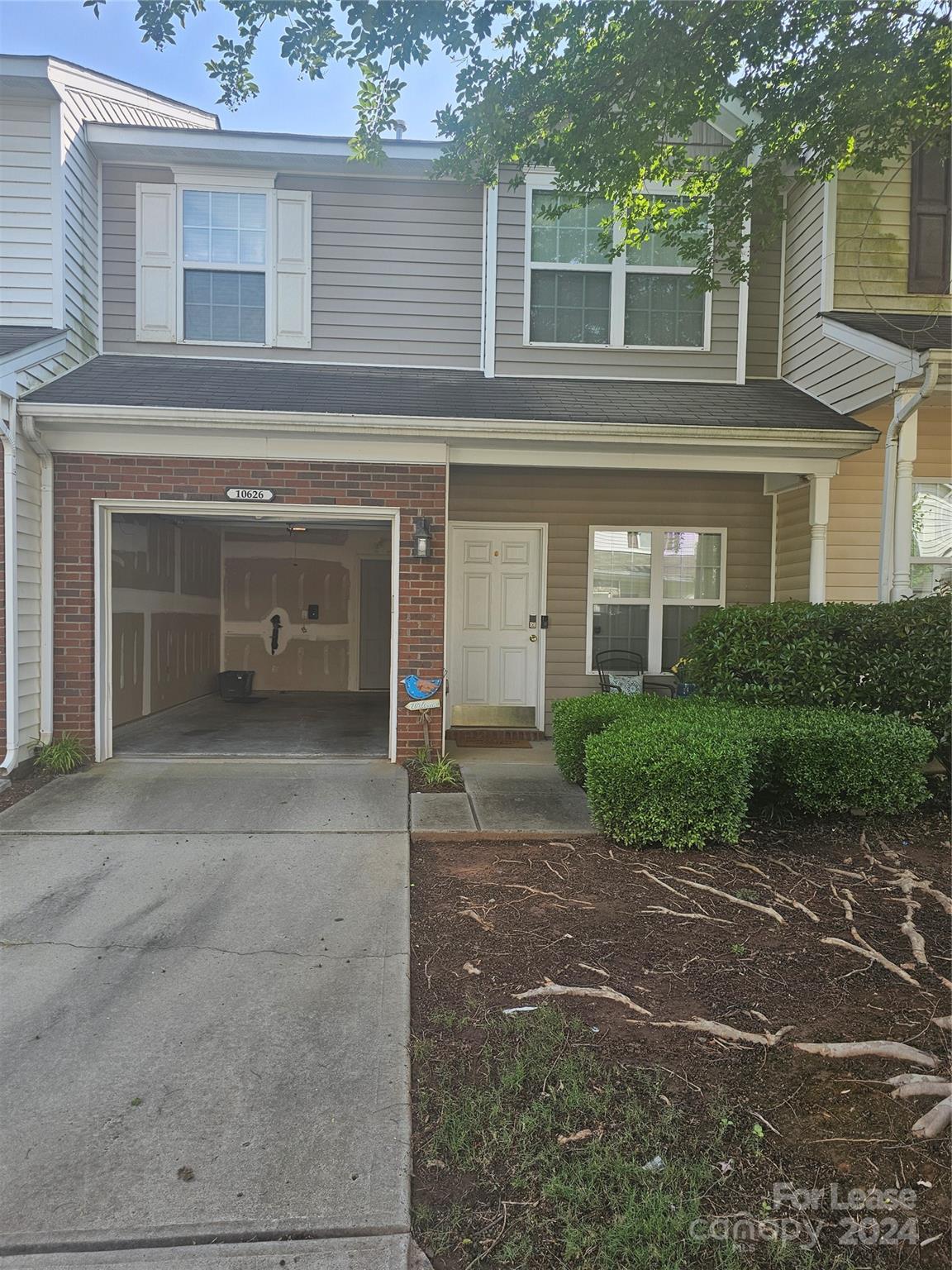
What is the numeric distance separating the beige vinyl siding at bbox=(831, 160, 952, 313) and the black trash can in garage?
8234 millimetres

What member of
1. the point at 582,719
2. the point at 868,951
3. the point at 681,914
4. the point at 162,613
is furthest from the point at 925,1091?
the point at 162,613

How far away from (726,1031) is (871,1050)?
44 cm

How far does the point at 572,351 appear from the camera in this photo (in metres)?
7.14

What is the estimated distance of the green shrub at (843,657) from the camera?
15.7ft

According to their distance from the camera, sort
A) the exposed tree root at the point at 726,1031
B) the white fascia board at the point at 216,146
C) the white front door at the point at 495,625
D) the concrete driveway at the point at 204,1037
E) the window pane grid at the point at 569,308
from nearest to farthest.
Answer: the concrete driveway at the point at 204,1037
the exposed tree root at the point at 726,1031
the white fascia board at the point at 216,146
the window pane grid at the point at 569,308
the white front door at the point at 495,625

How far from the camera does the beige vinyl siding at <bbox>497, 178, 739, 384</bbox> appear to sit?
23.0 feet

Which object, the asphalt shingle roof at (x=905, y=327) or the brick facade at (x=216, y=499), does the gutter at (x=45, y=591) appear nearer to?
the brick facade at (x=216, y=499)

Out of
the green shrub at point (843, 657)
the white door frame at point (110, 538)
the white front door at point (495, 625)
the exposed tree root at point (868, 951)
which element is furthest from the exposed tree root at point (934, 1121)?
the white front door at point (495, 625)

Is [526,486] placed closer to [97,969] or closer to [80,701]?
[80,701]

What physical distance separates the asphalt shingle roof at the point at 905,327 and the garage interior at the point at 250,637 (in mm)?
4814

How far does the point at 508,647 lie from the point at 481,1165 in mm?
5699

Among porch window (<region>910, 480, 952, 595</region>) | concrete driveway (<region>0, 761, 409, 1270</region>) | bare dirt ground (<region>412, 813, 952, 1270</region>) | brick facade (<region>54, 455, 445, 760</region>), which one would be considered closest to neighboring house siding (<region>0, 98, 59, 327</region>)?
brick facade (<region>54, 455, 445, 760</region>)

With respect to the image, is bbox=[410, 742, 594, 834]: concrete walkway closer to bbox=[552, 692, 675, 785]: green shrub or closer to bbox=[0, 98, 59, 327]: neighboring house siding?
bbox=[552, 692, 675, 785]: green shrub

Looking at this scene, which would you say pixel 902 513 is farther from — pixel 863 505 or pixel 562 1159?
pixel 562 1159
